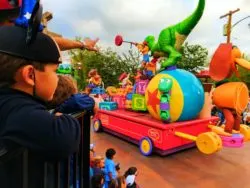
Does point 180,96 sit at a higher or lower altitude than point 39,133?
lower

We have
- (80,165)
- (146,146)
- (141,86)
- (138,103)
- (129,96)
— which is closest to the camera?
(80,165)

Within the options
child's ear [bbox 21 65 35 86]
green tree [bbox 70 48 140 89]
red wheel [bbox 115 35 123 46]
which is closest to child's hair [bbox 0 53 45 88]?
child's ear [bbox 21 65 35 86]

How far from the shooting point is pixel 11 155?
0.92 m

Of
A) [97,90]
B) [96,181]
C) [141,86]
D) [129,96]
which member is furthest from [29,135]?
[97,90]

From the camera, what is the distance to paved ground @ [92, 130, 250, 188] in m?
4.35

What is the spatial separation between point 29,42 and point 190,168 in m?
4.54

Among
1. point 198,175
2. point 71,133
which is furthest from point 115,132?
point 71,133

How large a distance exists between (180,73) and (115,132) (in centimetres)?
251

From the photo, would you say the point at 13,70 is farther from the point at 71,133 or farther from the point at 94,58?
the point at 94,58

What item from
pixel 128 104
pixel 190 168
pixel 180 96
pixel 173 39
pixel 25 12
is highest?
pixel 173 39

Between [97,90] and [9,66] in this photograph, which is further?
[97,90]

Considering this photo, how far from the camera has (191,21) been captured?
5586mm

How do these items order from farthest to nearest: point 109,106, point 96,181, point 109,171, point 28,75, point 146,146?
point 109,106, point 146,146, point 109,171, point 96,181, point 28,75

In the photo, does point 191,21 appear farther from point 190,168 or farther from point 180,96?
point 190,168
